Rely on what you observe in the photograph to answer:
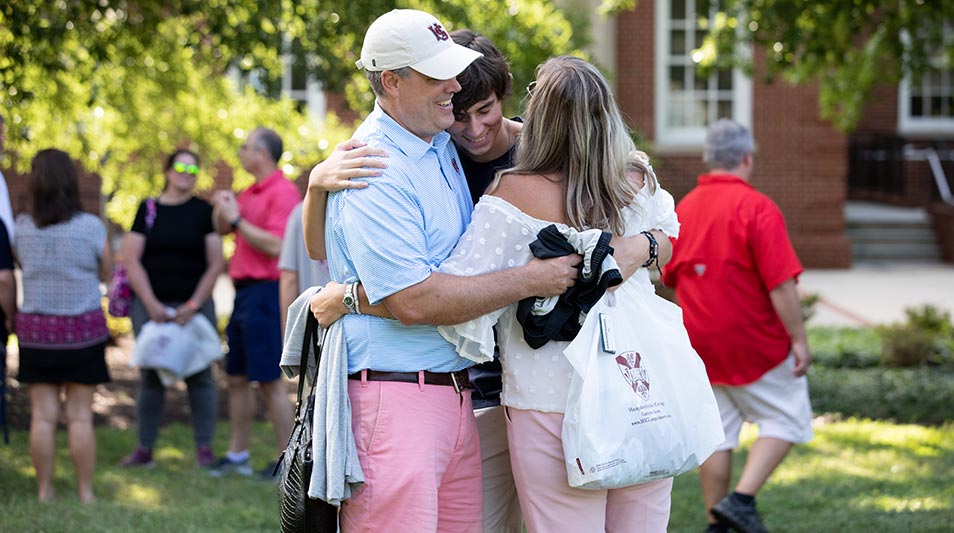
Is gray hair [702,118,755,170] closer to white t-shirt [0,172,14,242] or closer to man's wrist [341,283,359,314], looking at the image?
man's wrist [341,283,359,314]

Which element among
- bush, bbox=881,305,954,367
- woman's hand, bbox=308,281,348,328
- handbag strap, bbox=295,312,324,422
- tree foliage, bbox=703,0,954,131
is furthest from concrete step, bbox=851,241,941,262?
woman's hand, bbox=308,281,348,328

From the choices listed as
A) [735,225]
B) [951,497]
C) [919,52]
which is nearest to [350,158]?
[735,225]

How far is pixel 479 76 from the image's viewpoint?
11.2ft

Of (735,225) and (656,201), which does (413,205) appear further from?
(735,225)

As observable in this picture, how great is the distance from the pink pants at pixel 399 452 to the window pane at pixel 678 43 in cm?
1567

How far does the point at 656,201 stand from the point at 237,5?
506 centimetres

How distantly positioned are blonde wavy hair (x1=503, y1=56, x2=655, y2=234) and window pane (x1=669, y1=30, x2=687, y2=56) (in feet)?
50.3

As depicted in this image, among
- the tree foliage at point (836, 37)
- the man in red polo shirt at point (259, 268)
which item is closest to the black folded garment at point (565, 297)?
the man in red polo shirt at point (259, 268)

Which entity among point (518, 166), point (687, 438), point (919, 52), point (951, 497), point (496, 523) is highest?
point (919, 52)

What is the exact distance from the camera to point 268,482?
692 centimetres

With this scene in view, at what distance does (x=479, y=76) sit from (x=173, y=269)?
4.24 m

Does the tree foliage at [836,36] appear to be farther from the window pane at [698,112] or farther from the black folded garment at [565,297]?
the window pane at [698,112]

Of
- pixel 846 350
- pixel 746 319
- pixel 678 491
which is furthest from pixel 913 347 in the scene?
pixel 746 319

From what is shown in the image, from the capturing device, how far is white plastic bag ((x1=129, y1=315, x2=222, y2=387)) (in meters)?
7.00
